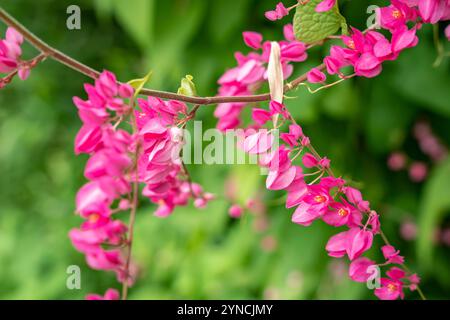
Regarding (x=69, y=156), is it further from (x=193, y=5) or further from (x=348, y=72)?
(x=348, y=72)

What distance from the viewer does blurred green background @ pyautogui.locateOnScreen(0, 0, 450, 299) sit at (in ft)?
2.25

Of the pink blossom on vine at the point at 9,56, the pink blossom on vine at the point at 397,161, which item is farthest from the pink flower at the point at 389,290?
the pink blossom on vine at the point at 397,161

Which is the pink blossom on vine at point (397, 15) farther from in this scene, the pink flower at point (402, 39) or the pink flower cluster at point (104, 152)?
the pink flower cluster at point (104, 152)

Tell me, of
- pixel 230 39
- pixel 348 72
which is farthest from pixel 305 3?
pixel 230 39

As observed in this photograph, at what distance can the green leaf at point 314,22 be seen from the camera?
31 centimetres

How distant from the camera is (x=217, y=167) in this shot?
0.92m

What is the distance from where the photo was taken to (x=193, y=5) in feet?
2.44

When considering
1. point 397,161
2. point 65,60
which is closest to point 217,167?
point 397,161

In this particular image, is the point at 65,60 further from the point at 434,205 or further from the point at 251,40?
the point at 434,205

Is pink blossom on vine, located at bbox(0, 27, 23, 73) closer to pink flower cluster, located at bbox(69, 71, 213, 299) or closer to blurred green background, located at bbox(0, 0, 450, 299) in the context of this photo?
pink flower cluster, located at bbox(69, 71, 213, 299)

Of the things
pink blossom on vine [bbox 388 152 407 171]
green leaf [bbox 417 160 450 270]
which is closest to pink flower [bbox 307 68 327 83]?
green leaf [bbox 417 160 450 270]

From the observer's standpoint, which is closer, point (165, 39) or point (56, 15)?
point (165, 39)

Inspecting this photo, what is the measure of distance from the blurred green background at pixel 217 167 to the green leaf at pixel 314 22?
7 cm
